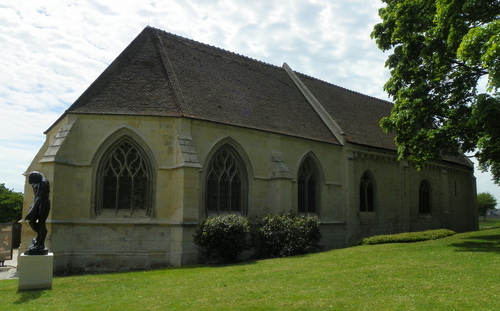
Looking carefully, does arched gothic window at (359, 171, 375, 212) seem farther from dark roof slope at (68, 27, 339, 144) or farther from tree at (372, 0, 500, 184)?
tree at (372, 0, 500, 184)

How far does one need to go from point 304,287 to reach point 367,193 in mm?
17115

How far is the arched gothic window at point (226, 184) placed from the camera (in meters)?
19.3

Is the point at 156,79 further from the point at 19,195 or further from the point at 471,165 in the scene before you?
the point at 471,165

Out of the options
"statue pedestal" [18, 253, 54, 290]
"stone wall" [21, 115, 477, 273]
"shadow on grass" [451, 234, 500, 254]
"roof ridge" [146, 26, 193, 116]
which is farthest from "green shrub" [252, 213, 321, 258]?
"statue pedestal" [18, 253, 54, 290]

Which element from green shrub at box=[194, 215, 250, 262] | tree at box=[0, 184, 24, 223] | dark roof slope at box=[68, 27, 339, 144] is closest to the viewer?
green shrub at box=[194, 215, 250, 262]

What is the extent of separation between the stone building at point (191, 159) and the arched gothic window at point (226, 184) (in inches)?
1.9

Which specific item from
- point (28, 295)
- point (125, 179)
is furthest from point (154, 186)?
point (28, 295)

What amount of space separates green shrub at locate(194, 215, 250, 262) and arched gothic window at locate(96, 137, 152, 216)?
2.60 m

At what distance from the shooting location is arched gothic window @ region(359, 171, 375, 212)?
86.1ft

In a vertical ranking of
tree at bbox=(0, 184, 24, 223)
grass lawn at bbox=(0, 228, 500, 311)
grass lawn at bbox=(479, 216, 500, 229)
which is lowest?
grass lawn at bbox=(479, 216, 500, 229)

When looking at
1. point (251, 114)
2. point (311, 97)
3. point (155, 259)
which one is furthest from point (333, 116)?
point (155, 259)

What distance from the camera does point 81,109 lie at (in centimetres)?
1795

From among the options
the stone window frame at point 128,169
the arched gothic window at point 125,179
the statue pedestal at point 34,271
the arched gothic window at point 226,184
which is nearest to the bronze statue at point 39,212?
the statue pedestal at point 34,271

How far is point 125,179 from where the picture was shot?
59.2ft
